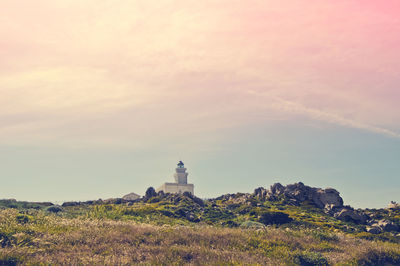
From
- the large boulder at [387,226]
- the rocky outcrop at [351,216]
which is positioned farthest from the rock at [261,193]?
the large boulder at [387,226]

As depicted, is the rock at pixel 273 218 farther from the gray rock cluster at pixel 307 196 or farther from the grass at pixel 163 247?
the grass at pixel 163 247

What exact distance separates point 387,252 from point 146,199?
2108 inches

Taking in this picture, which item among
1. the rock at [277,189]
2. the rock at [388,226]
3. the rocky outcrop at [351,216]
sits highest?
the rock at [277,189]

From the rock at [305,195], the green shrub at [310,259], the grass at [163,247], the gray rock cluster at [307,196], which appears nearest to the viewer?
the grass at [163,247]

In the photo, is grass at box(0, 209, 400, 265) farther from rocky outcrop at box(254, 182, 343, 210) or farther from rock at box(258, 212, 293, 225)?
rocky outcrop at box(254, 182, 343, 210)

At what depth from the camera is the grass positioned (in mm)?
17391

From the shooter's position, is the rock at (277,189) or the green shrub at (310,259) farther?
the rock at (277,189)

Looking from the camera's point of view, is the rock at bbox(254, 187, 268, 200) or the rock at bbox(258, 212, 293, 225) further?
the rock at bbox(254, 187, 268, 200)

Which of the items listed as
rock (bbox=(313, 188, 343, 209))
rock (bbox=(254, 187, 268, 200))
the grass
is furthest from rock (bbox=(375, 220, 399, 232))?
the grass

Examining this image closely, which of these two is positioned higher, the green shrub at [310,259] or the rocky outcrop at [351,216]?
the rocky outcrop at [351,216]

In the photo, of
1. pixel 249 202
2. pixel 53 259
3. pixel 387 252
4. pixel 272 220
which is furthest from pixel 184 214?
pixel 53 259

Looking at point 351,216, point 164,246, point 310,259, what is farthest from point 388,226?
point 164,246

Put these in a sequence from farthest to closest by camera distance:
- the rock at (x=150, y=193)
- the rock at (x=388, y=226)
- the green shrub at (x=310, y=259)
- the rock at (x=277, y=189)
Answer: the rock at (x=150, y=193) < the rock at (x=277, y=189) < the rock at (x=388, y=226) < the green shrub at (x=310, y=259)

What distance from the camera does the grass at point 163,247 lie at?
17.4 meters
